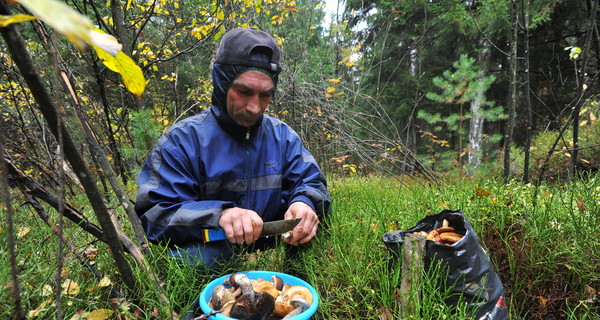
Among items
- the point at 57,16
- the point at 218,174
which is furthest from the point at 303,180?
the point at 57,16

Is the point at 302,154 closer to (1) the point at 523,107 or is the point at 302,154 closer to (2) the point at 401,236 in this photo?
(2) the point at 401,236

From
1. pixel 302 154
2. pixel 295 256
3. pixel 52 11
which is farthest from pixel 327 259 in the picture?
pixel 52 11

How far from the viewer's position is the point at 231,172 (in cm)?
206

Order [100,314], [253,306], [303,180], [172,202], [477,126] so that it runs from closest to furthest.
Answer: [253,306] < [100,314] < [172,202] < [303,180] < [477,126]

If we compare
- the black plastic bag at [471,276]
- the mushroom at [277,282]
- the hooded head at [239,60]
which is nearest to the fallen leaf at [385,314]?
the black plastic bag at [471,276]

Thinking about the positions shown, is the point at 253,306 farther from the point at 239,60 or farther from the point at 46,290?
the point at 239,60

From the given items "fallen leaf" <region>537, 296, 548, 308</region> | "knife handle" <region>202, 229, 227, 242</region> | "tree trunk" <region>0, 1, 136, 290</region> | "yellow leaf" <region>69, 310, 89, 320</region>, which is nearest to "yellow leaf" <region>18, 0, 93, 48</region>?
Result: "tree trunk" <region>0, 1, 136, 290</region>

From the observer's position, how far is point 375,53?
948 centimetres

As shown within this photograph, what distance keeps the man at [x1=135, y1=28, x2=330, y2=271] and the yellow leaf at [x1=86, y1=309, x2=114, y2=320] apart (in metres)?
0.41

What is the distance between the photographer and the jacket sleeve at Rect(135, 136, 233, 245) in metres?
1.66

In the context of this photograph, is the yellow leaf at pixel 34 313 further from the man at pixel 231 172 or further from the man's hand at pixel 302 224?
the man's hand at pixel 302 224

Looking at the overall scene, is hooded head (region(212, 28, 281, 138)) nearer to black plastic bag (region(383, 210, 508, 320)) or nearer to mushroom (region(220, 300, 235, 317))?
mushroom (region(220, 300, 235, 317))

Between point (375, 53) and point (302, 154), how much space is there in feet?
26.5

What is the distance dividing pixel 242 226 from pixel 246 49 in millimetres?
1140
